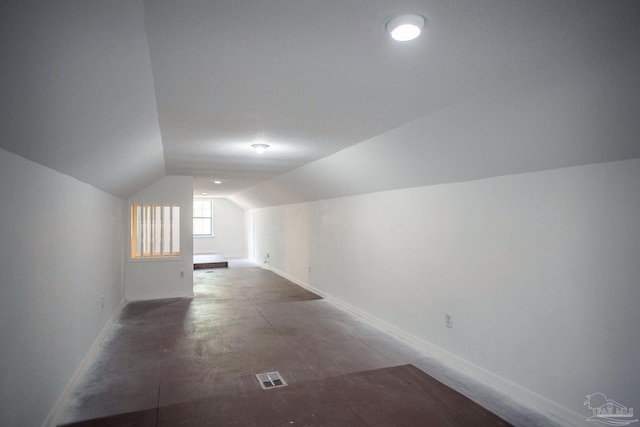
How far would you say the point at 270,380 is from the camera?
3277 millimetres

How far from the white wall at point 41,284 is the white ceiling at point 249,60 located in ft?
0.72

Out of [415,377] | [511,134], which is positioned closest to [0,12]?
[511,134]

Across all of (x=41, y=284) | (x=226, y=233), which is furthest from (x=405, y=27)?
(x=226, y=233)

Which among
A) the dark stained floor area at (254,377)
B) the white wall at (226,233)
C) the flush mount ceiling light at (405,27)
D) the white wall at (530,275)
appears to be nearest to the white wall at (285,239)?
the white wall at (226,233)

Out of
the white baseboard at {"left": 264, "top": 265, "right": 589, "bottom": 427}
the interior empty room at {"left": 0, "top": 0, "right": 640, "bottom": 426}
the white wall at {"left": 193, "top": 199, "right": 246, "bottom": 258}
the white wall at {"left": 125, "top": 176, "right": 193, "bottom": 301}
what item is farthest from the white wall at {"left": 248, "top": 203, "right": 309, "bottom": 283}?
the white baseboard at {"left": 264, "top": 265, "right": 589, "bottom": 427}

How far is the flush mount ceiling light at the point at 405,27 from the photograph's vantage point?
154cm

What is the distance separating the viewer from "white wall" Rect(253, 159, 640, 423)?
232cm

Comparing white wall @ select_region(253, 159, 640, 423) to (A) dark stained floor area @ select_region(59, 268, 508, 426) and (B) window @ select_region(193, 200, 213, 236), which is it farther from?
(B) window @ select_region(193, 200, 213, 236)

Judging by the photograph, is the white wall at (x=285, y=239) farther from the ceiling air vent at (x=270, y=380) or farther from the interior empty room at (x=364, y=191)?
the ceiling air vent at (x=270, y=380)

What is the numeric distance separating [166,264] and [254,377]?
4.03m

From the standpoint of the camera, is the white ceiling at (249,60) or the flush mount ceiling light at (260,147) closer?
the white ceiling at (249,60)

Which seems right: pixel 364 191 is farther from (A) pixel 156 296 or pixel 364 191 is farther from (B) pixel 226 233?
(B) pixel 226 233

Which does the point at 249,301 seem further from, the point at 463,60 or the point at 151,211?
the point at 463,60

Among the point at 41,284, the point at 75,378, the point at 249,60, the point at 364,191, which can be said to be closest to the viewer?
the point at 249,60
